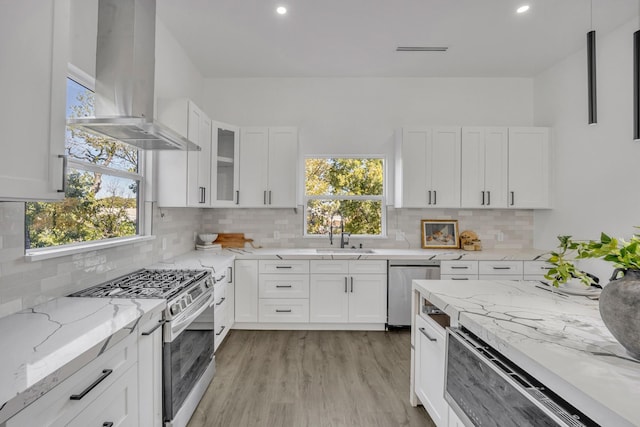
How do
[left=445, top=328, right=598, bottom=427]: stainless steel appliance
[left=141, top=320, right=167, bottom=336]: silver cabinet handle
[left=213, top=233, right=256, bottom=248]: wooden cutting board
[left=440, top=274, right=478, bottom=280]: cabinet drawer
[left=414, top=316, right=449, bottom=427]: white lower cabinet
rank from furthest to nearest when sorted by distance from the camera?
1. [left=213, top=233, right=256, bottom=248]: wooden cutting board
2. [left=440, top=274, right=478, bottom=280]: cabinet drawer
3. [left=414, top=316, right=449, bottom=427]: white lower cabinet
4. [left=141, top=320, right=167, bottom=336]: silver cabinet handle
5. [left=445, top=328, right=598, bottom=427]: stainless steel appliance

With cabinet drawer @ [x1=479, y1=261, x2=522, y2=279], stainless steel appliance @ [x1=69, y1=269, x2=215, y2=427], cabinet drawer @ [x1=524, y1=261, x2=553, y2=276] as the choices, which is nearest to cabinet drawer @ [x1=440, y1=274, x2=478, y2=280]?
cabinet drawer @ [x1=479, y1=261, x2=522, y2=279]

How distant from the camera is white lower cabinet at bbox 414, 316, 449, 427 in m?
1.68

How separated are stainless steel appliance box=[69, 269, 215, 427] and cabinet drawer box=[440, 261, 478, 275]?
2.41 m

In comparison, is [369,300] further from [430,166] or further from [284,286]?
[430,166]

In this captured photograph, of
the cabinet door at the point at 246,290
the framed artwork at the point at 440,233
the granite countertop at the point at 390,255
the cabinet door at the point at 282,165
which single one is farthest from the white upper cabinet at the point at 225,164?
the framed artwork at the point at 440,233

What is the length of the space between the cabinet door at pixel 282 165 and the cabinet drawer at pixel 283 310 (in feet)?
3.61

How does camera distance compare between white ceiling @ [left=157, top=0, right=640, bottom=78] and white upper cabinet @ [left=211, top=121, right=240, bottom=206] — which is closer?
white ceiling @ [left=157, top=0, right=640, bottom=78]

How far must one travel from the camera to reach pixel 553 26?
290 cm

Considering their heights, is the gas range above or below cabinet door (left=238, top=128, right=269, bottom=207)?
below

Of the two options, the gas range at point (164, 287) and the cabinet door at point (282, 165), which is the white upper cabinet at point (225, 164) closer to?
the cabinet door at point (282, 165)

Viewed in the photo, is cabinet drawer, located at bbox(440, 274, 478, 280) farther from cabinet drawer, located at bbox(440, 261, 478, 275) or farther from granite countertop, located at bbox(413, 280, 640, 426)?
granite countertop, located at bbox(413, 280, 640, 426)

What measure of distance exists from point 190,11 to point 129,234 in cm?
193

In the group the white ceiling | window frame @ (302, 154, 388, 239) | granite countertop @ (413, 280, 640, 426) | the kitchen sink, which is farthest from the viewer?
window frame @ (302, 154, 388, 239)

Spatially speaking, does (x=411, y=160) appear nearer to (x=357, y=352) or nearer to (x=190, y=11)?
(x=357, y=352)
